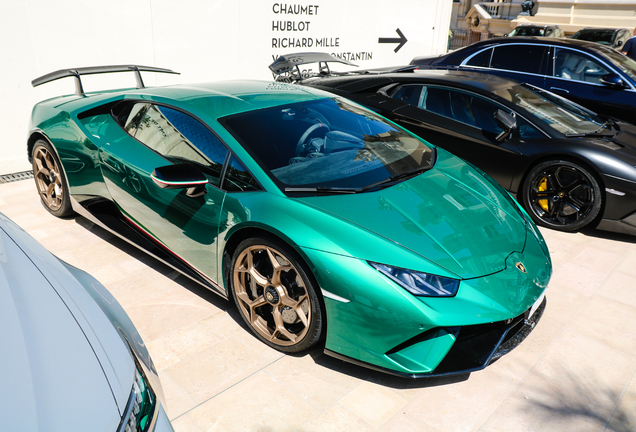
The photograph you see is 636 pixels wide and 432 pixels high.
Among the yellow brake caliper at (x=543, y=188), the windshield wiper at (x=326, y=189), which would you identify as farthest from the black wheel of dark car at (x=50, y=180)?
the yellow brake caliper at (x=543, y=188)

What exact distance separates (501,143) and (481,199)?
1.93 m

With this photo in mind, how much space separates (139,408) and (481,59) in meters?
7.51

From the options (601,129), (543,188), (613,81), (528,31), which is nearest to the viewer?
(543,188)

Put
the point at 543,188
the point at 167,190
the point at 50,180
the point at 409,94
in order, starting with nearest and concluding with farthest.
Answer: the point at 167,190, the point at 50,180, the point at 543,188, the point at 409,94

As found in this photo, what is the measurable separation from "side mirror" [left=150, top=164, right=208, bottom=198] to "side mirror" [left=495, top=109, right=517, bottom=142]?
3.07 metres

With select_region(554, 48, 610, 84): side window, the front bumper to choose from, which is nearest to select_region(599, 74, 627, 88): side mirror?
select_region(554, 48, 610, 84): side window

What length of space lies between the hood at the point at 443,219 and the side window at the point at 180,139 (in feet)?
2.25

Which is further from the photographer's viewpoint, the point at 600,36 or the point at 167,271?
the point at 600,36

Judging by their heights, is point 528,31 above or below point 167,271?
above

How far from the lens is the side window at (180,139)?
2.96 metres

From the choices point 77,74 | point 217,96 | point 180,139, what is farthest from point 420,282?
point 77,74

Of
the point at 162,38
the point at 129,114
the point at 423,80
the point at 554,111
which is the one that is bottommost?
the point at 554,111

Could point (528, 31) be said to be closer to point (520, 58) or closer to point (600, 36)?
point (600, 36)

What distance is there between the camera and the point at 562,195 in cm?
461
